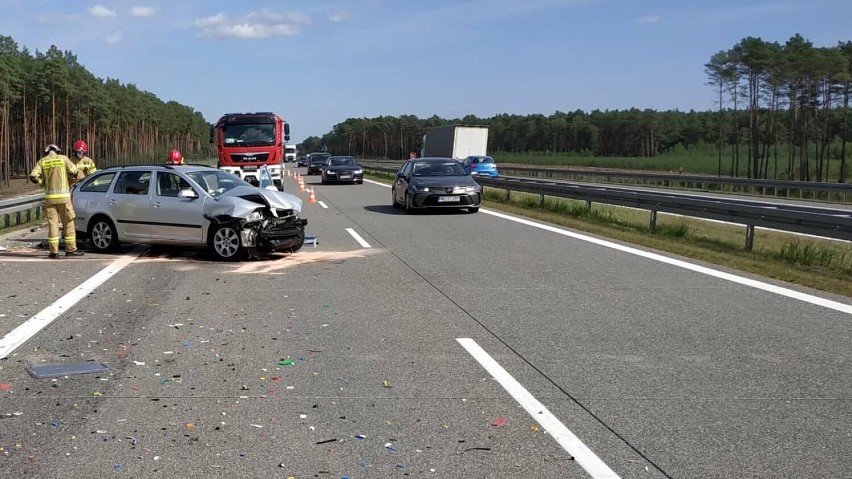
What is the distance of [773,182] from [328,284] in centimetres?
2614

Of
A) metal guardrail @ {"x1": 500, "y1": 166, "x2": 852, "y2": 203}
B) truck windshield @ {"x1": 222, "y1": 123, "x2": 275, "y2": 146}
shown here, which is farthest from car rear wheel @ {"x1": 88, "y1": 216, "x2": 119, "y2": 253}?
metal guardrail @ {"x1": 500, "y1": 166, "x2": 852, "y2": 203}

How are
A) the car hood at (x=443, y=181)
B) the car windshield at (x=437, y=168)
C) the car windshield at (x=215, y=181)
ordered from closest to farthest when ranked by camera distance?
the car windshield at (x=215, y=181)
the car hood at (x=443, y=181)
the car windshield at (x=437, y=168)

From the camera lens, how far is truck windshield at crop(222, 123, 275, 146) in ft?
95.2

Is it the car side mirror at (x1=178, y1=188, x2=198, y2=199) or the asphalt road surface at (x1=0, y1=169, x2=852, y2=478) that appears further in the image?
the car side mirror at (x1=178, y1=188, x2=198, y2=199)

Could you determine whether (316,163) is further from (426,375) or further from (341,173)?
(426,375)

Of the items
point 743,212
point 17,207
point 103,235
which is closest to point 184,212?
point 103,235

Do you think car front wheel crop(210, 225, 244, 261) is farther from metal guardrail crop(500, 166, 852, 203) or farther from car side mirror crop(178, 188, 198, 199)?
metal guardrail crop(500, 166, 852, 203)

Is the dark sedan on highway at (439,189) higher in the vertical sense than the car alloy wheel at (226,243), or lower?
higher

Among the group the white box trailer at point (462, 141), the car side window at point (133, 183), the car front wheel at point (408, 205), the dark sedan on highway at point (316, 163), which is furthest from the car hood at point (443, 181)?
the dark sedan on highway at point (316, 163)

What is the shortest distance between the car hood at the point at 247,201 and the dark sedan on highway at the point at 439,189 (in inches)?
292

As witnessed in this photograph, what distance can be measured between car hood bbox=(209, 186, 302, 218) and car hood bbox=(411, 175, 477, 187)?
7.75 m

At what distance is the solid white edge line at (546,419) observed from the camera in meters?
4.12

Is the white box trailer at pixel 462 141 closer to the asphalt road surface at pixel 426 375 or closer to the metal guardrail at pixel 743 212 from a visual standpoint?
the metal guardrail at pixel 743 212

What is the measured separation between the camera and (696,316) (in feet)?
26.6
